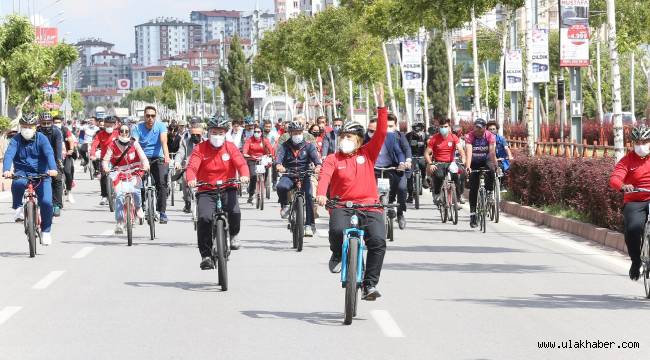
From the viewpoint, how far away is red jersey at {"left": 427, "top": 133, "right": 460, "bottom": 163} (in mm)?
24797

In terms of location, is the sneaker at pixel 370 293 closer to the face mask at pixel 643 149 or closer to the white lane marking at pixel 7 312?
the white lane marking at pixel 7 312

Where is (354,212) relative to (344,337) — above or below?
above

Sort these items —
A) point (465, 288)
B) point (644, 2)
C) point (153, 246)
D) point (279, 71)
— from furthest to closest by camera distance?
1. point (279, 71)
2. point (644, 2)
3. point (153, 246)
4. point (465, 288)

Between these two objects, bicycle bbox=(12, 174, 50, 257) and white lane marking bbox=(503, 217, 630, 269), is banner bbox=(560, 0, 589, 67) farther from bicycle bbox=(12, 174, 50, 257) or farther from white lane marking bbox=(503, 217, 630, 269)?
bicycle bbox=(12, 174, 50, 257)

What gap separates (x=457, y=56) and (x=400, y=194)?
533ft

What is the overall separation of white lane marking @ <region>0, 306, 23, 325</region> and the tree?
7190 inches

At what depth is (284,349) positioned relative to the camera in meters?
10.0

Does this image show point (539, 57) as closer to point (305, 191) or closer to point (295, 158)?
point (295, 158)

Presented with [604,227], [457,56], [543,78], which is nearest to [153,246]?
[604,227]

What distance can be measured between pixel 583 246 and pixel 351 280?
9.16 metres

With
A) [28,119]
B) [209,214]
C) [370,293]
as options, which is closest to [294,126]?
[28,119]

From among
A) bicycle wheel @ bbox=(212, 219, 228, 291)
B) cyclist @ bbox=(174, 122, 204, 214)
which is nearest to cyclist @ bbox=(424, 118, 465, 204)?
cyclist @ bbox=(174, 122, 204, 214)

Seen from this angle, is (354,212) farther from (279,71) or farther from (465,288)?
(279,71)

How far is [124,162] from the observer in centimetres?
2052
